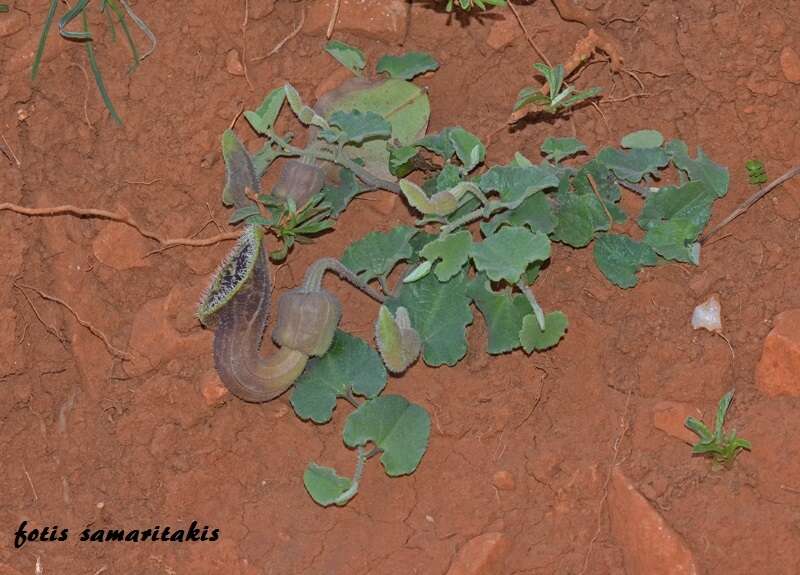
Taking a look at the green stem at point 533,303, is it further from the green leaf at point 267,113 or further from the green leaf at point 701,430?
the green leaf at point 267,113

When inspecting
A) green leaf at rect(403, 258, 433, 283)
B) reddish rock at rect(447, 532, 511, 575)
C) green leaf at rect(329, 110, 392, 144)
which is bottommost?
reddish rock at rect(447, 532, 511, 575)

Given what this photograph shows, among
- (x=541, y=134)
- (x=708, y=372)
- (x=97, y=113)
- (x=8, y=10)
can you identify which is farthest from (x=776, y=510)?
(x=8, y=10)

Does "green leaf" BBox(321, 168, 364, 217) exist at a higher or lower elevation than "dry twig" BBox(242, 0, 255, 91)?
lower

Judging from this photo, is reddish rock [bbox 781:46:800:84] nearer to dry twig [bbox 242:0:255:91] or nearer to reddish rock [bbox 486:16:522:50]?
reddish rock [bbox 486:16:522:50]

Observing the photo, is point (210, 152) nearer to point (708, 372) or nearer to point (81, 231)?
point (81, 231)

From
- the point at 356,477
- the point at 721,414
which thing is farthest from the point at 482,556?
the point at 721,414

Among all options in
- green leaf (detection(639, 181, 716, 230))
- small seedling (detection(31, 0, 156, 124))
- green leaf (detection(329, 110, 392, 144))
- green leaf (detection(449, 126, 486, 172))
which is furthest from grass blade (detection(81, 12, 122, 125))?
green leaf (detection(639, 181, 716, 230))

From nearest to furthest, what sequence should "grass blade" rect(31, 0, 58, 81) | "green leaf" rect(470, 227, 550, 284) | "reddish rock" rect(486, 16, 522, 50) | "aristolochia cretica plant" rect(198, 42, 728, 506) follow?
"green leaf" rect(470, 227, 550, 284) < "aristolochia cretica plant" rect(198, 42, 728, 506) < "grass blade" rect(31, 0, 58, 81) < "reddish rock" rect(486, 16, 522, 50)
